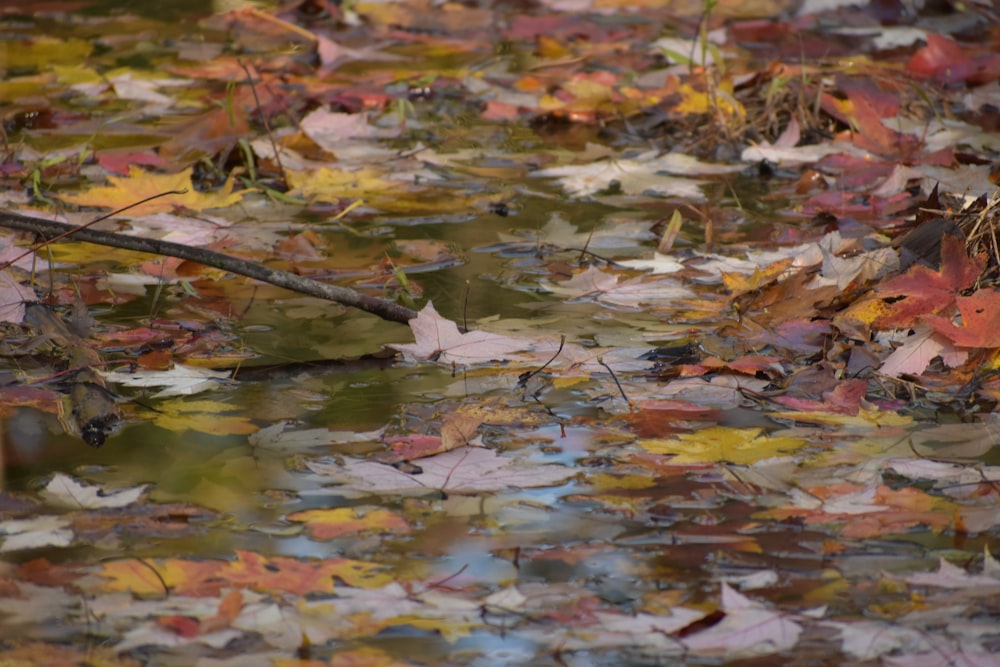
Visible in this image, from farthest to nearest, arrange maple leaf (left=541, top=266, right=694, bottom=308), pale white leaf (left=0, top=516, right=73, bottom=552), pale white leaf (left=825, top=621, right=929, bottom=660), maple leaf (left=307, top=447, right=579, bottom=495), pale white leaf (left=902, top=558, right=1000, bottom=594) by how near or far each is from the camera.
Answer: maple leaf (left=541, top=266, right=694, bottom=308)
maple leaf (left=307, top=447, right=579, bottom=495)
pale white leaf (left=0, top=516, right=73, bottom=552)
pale white leaf (left=902, top=558, right=1000, bottom=594)
pale white leaf (left=825, top=621, right=929, bottom=660)

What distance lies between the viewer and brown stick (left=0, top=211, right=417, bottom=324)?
210 centimetres

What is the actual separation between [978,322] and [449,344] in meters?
0.83

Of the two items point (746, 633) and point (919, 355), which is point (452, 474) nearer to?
point (746, 633)

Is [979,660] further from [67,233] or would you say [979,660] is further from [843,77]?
[843,77]

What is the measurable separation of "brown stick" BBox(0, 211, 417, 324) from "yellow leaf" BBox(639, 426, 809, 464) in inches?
21.0

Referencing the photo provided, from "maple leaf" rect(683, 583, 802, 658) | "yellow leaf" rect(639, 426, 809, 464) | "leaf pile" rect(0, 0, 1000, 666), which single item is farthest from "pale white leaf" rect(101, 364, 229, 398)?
"maple leaf" rect(683, 583, 802, 658)

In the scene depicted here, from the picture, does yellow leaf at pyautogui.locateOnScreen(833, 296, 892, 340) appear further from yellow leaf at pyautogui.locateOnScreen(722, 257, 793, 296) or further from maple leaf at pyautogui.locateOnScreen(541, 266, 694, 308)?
maple leaf at pyautogui.locateOnScreen(541, 266, 694, 308)

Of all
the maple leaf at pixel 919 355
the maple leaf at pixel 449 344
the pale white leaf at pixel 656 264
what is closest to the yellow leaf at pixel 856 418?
the maple leaf at pixel 919 355

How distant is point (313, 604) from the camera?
1.48 metres

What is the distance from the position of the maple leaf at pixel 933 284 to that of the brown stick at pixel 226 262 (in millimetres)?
787

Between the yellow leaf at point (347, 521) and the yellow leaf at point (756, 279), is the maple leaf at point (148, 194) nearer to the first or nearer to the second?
the yellow leaf at point (756, 279)

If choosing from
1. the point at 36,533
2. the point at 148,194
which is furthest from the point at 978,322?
the point at 148,194

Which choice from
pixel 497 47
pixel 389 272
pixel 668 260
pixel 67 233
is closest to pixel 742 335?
pixel 668 260

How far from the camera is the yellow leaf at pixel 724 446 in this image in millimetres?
1835
